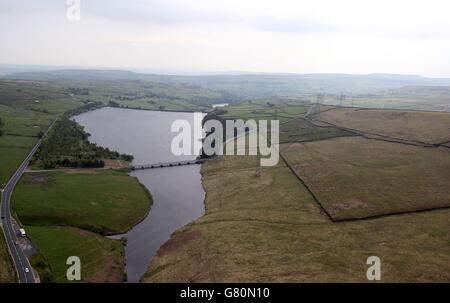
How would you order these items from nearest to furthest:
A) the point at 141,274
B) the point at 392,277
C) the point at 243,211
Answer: the point at 392,277
the point at 141,274
the point at 243,211

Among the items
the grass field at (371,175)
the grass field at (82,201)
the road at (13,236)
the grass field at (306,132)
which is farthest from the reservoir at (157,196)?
the grass field at (306,132)

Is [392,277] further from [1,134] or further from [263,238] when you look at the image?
[1,134]

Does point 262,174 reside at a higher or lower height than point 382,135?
lower

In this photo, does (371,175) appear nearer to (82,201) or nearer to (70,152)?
(82,201)

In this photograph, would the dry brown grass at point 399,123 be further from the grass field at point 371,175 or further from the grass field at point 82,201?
the grass field at point 82,201

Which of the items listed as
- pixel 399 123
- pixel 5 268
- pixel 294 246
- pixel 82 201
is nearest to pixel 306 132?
pixel 399 123

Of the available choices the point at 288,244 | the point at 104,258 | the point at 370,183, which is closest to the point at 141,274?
the point at 104,258
